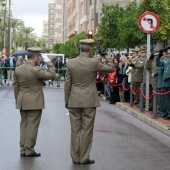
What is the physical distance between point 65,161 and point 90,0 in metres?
56.4

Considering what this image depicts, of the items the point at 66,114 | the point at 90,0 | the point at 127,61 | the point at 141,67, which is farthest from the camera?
the point at 90,0

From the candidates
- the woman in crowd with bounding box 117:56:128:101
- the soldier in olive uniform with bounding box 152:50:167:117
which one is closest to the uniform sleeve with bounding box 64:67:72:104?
the soldier in olive uniform with bounding box 152:50:167:117

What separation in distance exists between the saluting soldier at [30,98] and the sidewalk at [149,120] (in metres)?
4.13

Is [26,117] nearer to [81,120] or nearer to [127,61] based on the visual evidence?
[81,120]

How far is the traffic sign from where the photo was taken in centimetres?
1588

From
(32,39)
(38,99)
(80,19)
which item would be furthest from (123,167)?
(32,39)

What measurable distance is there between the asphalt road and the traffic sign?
2.69 m

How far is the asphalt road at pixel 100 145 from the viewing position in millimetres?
8469

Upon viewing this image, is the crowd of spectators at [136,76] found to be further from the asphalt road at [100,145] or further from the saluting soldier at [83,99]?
the saluting soldier at [83,99]

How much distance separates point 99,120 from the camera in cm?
1466

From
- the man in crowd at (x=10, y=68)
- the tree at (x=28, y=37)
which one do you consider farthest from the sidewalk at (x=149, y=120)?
the tree at (x=28, y=37)

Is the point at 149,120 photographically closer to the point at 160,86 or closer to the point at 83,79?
the point at 160,86

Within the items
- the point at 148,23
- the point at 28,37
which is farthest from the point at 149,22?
the point at 28,37

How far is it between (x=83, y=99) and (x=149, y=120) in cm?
590
